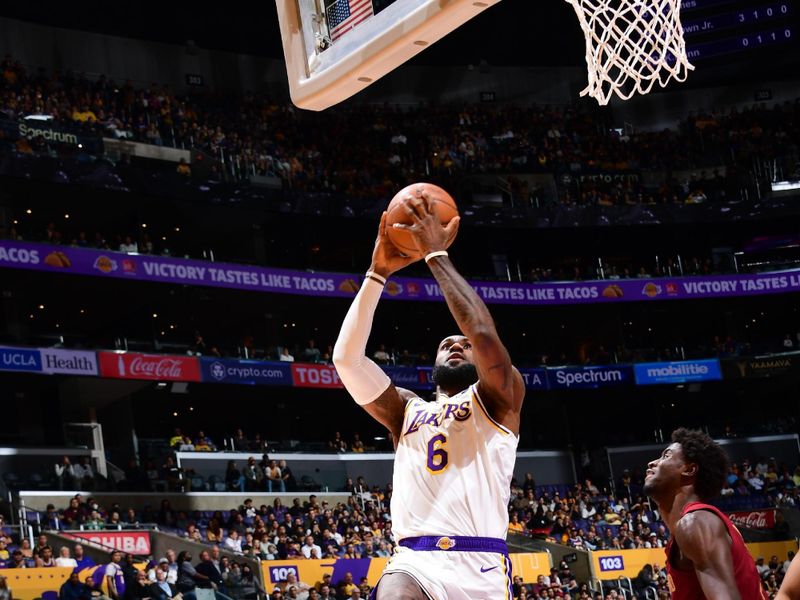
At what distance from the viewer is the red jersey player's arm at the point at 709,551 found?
12.7 feet

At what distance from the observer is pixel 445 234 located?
446 centimetres

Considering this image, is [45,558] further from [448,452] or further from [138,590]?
[448,452]

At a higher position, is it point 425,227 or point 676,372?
point 676,372

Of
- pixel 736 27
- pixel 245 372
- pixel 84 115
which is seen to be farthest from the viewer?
pixel 736 27

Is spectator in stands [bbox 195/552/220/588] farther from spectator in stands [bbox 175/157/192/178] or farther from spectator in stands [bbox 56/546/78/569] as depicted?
spectator in stands [bbox 175/157/192/178]

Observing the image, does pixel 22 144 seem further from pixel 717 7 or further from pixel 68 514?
pixel 717 7

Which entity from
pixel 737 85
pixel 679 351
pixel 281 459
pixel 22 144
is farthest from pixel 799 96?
pixel 22 144

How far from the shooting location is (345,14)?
211 inches

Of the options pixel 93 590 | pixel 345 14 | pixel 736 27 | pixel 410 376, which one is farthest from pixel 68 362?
pixel 736 27

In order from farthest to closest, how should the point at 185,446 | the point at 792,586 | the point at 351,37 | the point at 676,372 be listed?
the point at 676,372 < the point at 185,446 < the point at 351,37 < the point at 792,586

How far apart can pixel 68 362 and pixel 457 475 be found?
19598 millimetres

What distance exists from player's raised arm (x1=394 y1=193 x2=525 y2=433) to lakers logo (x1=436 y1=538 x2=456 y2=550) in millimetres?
503

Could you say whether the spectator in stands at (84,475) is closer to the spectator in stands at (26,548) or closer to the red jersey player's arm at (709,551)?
the spectator in stands at (26,548)

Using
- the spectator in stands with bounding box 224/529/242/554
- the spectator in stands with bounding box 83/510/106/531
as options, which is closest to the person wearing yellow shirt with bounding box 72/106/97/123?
the spectator in stands with bounding box 83/510/106/531
